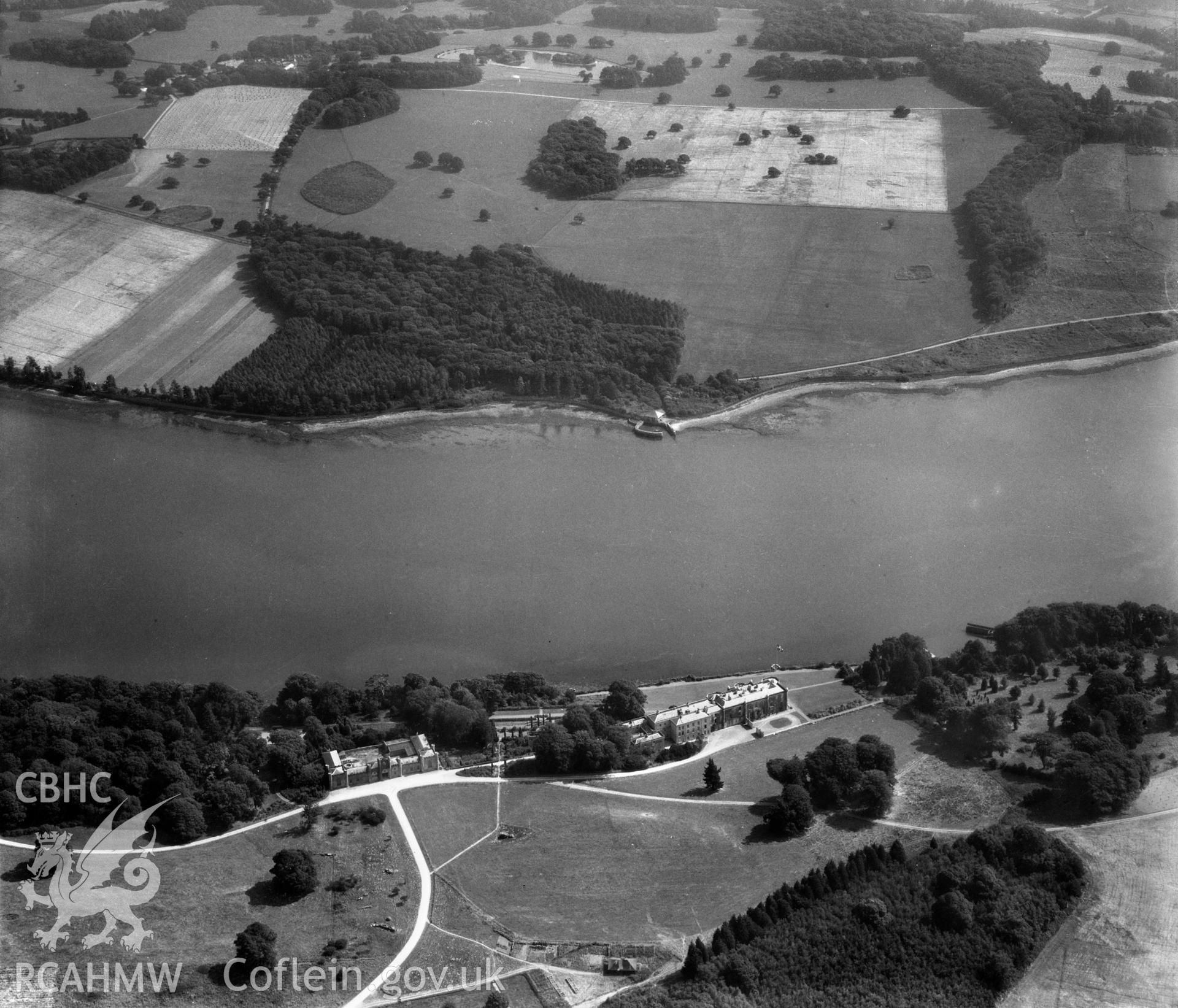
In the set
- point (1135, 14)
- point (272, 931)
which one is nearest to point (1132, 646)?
point (272, 931)

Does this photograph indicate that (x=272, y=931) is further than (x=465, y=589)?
No

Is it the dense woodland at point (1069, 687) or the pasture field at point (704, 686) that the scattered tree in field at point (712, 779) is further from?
the dense woodland at point (1069, 687)

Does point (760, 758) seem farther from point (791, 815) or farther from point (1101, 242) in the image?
point (1101, 242)

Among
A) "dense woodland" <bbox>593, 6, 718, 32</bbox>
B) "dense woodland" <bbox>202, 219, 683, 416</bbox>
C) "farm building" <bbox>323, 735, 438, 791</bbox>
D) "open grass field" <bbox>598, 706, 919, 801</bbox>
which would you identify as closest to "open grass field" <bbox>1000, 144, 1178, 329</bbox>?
"dense woodland" <bbox>202, 219, 683, 416</bbox>

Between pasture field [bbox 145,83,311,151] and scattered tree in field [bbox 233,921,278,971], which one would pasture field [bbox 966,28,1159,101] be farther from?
scattered tree in field [bbox 233,921,278,971]

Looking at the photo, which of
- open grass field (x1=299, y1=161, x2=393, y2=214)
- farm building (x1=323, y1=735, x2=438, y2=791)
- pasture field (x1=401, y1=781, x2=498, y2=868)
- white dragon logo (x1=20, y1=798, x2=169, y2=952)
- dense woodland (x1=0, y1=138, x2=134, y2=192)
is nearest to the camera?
white dragon logo (x1=20, y1=798, x2=169, y2=952)

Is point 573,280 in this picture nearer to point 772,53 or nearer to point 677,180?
point 677,180

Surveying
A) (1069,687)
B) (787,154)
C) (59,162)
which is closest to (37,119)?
(59,162)
